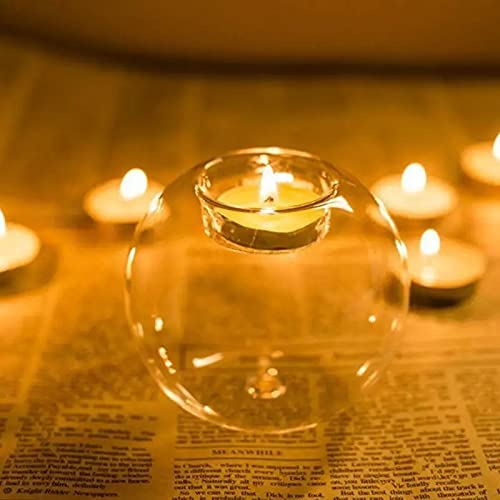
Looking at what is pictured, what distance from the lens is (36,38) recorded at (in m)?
1.51

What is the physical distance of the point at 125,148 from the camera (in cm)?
119

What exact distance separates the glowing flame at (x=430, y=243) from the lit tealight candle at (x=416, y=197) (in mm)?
80

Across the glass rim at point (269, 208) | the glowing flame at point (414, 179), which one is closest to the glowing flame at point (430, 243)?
the glowing flame at point (414, 179)

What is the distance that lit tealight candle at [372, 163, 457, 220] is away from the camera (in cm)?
99

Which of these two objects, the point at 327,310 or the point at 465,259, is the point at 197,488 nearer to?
the point at 327,310

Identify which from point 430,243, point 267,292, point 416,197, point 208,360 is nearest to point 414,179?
point 416,197

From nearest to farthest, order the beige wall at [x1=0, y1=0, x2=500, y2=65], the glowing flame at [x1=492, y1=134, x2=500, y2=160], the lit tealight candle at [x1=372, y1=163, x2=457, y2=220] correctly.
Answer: the lit tealight candle at [x1=372, y1=163, x2=457, y2=220], the glowing flame at [x1=492, y1=134, x2=500, y2=160], the beige wall at [x1=0, y1=0, x2=500, y2=65]

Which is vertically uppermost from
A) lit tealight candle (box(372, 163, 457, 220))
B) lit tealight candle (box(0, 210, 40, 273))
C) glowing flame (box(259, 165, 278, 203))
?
lit tealight candle (box(372, 163, 457, 220))

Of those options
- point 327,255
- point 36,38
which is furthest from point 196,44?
point 327,255

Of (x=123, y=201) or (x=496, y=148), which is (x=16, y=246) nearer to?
(x=123, y=201)

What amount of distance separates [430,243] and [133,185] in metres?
0.35

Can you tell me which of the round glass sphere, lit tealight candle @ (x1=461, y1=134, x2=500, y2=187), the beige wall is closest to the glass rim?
the round glass sphere

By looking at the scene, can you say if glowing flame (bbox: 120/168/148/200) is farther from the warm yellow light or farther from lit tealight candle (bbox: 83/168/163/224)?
the warm yellow light

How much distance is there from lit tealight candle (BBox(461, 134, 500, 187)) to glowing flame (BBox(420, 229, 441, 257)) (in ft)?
0.69
